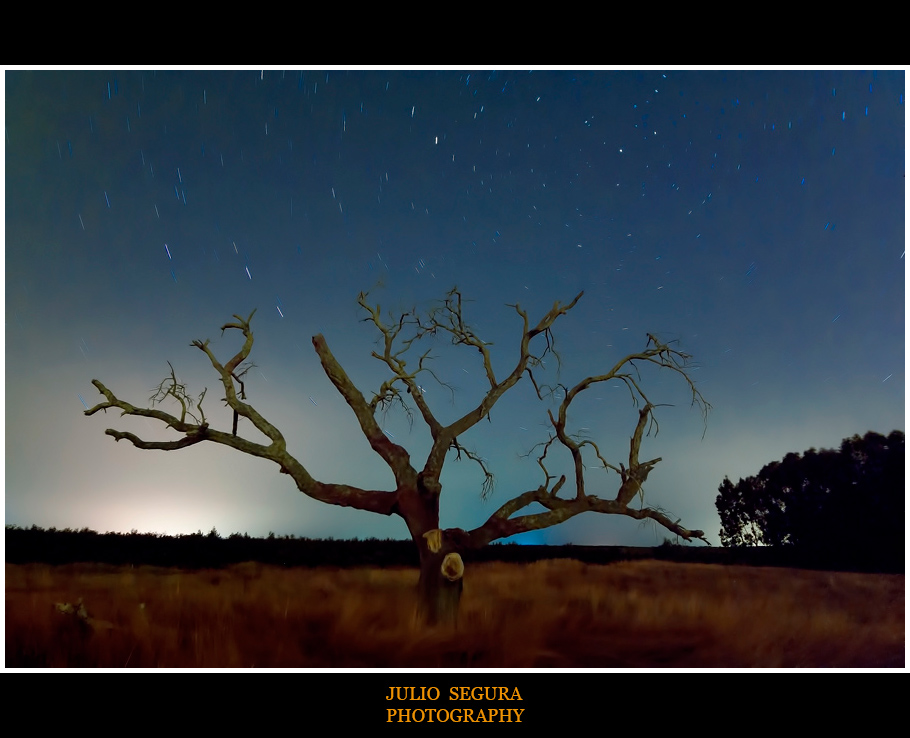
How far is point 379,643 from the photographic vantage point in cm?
1022

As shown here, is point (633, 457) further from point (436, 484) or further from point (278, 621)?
point (278, 621)

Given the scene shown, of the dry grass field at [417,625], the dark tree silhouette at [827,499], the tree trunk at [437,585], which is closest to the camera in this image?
the dry grass field at [417,625]

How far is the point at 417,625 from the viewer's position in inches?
421

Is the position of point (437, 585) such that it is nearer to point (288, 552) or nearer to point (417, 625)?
point (417, 625)

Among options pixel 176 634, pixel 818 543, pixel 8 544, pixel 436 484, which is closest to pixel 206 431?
pixel 176 634

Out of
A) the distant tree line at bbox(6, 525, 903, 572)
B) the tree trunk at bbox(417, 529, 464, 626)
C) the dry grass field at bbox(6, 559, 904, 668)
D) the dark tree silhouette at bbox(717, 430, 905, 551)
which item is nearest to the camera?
the dry grass field at bbox(6, 559, 904, 668)

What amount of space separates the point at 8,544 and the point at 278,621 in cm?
992

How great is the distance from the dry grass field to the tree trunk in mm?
277

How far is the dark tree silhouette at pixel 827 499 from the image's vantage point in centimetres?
1822

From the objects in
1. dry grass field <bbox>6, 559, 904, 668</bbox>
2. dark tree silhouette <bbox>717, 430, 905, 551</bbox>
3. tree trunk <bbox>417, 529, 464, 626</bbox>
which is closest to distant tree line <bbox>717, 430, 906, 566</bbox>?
dark tree silhouette <bbox>717, 430, 905, 551</bbox>

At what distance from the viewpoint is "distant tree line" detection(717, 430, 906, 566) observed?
1809 cm

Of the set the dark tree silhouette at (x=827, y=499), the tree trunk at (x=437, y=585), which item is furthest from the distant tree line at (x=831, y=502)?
the tree trunk at (x=437, y=585)

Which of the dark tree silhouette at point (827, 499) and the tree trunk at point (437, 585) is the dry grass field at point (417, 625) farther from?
the dark tree silhouette at point (827, 499)

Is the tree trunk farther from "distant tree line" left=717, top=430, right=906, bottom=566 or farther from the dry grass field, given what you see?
"distant tree line" left=717, top=430, right=906, bottom=566
